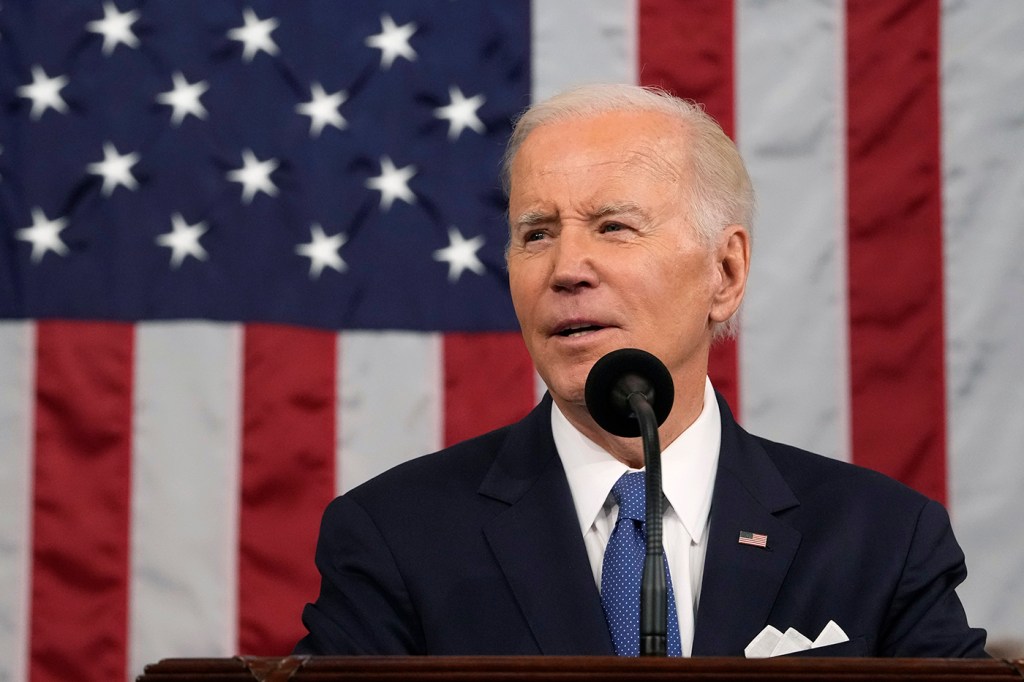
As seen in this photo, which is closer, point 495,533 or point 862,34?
point 495,533

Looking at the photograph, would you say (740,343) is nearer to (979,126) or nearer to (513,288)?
(979,126)

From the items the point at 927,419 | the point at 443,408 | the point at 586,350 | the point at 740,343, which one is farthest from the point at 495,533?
the point at 927,419

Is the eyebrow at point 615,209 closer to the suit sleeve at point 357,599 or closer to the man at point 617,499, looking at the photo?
the man at point 617,499

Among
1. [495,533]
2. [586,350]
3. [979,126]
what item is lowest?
[495,533]

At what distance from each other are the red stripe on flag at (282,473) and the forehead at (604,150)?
114 cm

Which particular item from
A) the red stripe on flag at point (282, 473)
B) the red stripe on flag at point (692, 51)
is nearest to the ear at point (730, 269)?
the red stripe on flag at point (692, 51)

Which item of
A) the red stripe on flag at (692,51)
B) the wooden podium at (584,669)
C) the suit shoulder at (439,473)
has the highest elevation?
the red stripe on flag at (692,51)

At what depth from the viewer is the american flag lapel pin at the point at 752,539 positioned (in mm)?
1850

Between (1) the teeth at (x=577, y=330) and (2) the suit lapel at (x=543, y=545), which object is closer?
(2) the suit lapel at (x=543, y=545)

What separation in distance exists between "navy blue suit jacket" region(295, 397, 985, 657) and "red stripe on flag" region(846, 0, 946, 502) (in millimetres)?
1071

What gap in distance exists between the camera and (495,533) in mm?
1889

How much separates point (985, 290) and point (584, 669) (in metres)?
2.26

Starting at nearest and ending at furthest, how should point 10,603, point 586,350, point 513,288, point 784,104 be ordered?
point 586,350, point 513,288, point 10,603, point 784,104

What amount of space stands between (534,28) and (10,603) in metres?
1.84
